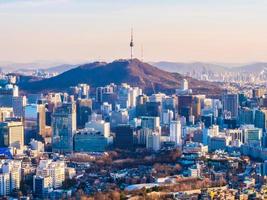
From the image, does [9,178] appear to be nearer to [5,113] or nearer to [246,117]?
[5,113]

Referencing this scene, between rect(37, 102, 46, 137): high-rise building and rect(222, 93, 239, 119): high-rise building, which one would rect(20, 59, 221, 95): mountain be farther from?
rect(37, 102, 46, 137): high-rise building

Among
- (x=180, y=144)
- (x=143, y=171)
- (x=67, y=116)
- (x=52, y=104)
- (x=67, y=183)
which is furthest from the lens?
(x=52, y=104)

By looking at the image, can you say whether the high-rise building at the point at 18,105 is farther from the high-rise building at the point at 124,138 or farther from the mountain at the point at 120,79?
the high-rise building at the point at 124,138

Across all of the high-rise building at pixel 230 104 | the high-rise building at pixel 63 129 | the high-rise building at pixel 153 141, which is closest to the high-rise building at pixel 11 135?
the high-rise building at pixel 63 129

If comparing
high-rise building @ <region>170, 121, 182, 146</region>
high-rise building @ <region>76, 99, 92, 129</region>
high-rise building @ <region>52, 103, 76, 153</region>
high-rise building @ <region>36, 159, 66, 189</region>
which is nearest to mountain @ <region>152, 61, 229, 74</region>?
high-rise building @ <region>76, 99, 92, 129</region>

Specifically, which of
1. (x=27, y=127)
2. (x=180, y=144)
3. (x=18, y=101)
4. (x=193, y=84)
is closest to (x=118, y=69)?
(x=193, y=84)

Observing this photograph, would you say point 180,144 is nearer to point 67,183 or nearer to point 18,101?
point 67,183
